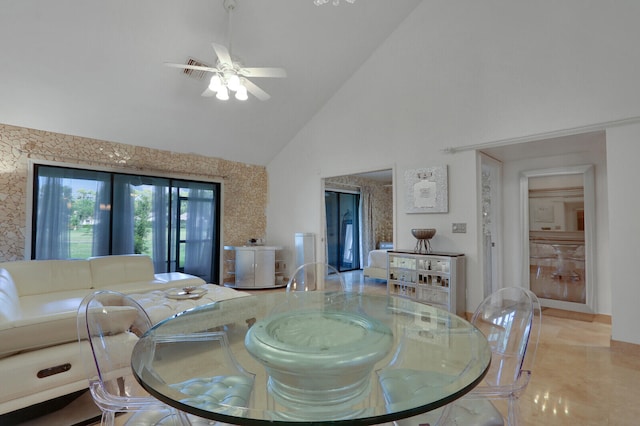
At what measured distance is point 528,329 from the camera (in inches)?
56.5

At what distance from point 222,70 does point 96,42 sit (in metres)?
1.59

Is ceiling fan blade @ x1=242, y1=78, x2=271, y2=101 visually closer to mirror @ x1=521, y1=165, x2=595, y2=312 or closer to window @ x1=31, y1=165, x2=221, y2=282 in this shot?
window @ x1=31, y1=165, x2=221, y2=282

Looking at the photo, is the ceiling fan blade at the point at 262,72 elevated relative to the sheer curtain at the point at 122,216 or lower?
elevated

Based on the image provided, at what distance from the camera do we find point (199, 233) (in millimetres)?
5797

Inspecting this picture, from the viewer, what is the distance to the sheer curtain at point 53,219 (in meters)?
4.25

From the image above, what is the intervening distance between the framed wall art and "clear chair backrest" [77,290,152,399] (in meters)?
3.57

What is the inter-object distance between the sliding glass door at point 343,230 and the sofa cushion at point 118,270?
4369 millimetres

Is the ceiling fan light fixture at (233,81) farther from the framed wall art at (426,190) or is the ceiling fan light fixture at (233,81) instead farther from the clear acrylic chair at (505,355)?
the clear acrylic chair at (505,355)

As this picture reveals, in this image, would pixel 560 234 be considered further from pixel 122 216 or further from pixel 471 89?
pixel 122 216

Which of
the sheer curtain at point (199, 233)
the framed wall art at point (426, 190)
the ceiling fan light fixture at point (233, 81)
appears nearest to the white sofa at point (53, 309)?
the sheer curtain at point (199, 233)

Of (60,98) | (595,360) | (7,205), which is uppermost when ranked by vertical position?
(60,98)

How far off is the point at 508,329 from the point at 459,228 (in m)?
2.49

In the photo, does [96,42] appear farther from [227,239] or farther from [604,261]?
[604,261]

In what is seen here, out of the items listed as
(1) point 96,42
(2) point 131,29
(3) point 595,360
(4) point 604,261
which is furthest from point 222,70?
(4) point 604,261
